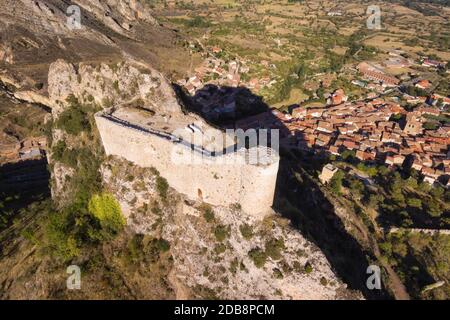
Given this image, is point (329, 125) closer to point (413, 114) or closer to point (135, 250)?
point (413, 114)

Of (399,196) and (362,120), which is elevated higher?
(362,120)

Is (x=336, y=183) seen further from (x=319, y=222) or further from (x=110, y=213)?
(x=110, y=213)

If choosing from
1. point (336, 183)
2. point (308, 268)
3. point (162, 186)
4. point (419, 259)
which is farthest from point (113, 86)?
point (419, 259)

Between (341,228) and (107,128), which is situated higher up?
(107,128)

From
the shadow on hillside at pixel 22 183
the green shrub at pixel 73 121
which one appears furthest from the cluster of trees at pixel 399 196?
the shadow on hillside at pixel 22 183

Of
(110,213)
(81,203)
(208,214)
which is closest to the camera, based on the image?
(208,214)

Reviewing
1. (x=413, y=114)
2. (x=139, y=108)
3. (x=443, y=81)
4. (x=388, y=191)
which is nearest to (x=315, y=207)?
(x=388, y=191)

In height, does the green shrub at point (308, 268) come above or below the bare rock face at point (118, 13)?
below

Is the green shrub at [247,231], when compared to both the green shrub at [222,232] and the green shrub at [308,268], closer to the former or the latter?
the green shrub at [222,232]
